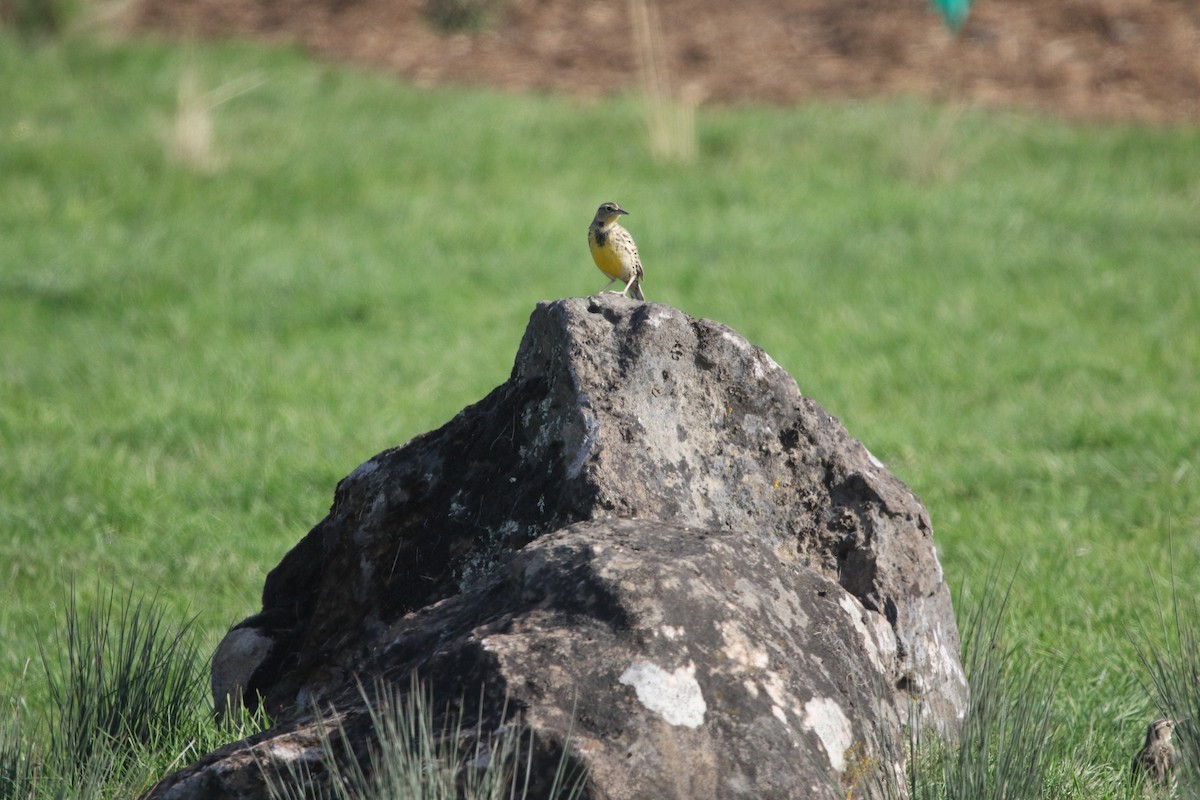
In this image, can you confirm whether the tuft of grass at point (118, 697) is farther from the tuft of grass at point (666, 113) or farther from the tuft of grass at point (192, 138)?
the tuft of grass at point (666, 113)

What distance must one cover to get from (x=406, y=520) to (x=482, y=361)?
4.83m

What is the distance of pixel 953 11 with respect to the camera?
13.9 meters

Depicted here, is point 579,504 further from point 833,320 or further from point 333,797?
point 833,320

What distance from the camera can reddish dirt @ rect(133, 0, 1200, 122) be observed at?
1327 cm

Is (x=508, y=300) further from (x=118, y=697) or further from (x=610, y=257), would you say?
(x=118, y=697)

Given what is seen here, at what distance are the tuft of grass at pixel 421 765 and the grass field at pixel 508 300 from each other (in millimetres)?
1602

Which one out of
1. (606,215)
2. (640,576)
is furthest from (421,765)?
(606,215)

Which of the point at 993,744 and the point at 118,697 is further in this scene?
the point at 118,697

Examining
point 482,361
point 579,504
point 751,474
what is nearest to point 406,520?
point 579,504

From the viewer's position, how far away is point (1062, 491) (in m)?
6.72

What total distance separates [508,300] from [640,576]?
6.68 meters

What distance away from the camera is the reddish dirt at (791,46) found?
13.3 m

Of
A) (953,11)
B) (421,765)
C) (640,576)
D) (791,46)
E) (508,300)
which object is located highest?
(640,576)

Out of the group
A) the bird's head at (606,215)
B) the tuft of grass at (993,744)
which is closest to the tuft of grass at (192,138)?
the bird's head at (606,215)
